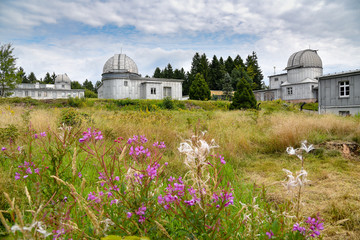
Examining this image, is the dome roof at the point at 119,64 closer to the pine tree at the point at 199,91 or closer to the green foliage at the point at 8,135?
the pine tree at the point at 199,91

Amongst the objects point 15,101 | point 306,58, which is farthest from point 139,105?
point 306,58

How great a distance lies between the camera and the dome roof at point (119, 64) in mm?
30094

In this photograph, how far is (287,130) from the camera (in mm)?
5980

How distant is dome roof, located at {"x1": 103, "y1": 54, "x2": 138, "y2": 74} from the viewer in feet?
98.7

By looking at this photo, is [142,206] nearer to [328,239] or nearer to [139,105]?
[328,239]

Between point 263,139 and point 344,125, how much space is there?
2.81 m

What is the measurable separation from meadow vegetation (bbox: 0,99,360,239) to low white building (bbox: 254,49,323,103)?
28.3 m

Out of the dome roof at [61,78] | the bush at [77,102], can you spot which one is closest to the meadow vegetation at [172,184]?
the bush at [77,102]

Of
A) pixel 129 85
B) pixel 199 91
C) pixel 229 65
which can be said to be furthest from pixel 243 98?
pixel 229 65

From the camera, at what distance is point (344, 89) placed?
17.3 m

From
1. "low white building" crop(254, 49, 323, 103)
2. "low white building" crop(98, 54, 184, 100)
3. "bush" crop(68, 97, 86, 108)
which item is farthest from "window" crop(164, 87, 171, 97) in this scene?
"low white building" crop(254, 49, 323, 103)

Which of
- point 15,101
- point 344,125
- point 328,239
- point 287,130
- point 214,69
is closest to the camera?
point 328,239

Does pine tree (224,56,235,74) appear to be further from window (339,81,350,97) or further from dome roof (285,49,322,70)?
window (339,81,350,97)

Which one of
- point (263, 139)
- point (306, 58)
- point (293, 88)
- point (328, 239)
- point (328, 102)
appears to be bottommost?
point (328, 239)
